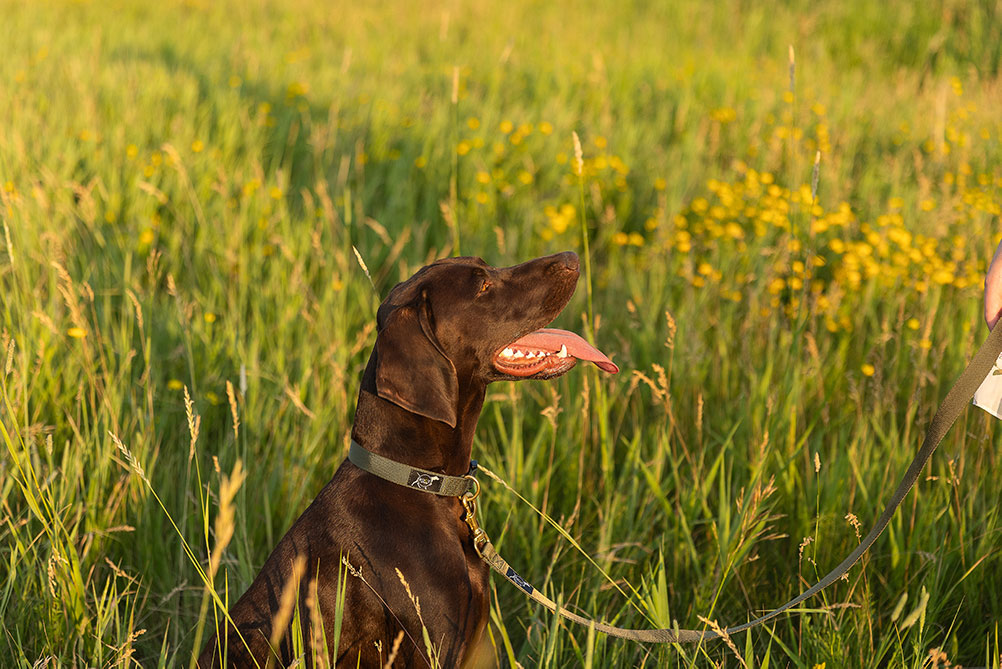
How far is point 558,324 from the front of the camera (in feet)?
13.4

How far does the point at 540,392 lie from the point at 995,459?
1.61 metres

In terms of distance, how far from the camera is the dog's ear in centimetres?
199

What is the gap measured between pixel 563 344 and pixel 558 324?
5.52 ft

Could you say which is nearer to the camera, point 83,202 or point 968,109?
point 83,202

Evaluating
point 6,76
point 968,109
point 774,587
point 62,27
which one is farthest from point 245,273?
point 62,27

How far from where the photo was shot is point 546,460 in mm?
3045

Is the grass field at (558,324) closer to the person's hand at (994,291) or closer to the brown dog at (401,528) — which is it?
the brown dog at (401,528)

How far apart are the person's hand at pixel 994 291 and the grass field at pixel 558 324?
0.60 m

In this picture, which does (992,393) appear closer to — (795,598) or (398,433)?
(795,598)

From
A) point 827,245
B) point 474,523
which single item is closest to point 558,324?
point 827,245

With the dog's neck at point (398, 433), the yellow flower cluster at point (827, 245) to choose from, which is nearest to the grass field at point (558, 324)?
the yellow flower cluster at point (827, 245)

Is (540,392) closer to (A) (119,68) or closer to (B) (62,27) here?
(A) (119,68)

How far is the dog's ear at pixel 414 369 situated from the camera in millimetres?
1989

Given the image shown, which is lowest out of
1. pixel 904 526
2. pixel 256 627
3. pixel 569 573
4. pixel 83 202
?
pixel 569 573
